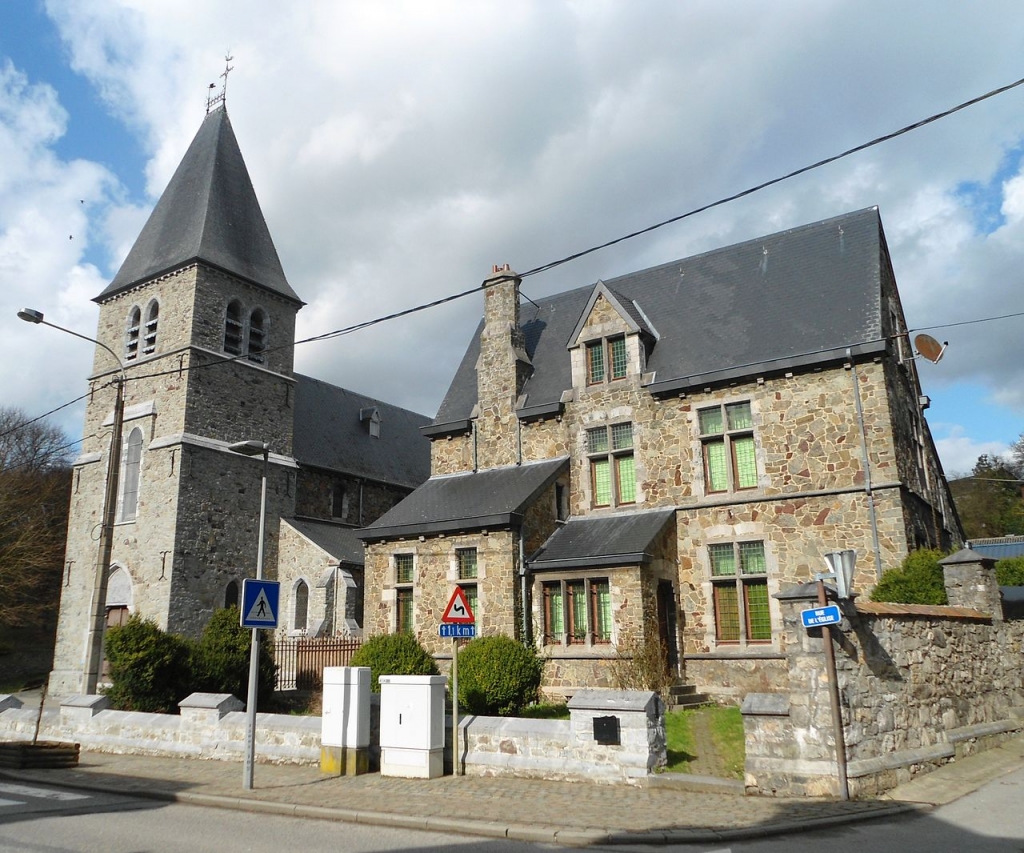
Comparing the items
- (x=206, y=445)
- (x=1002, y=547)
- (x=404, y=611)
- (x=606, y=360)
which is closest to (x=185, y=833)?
(x=404, y=611)

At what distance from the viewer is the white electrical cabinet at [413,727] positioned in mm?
11531

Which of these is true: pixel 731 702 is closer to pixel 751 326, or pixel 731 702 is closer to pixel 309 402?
pixel 751 326

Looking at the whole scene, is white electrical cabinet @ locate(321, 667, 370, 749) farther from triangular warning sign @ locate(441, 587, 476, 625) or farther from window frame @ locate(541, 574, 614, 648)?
window frame @ locate(541, 574, 614, 648)

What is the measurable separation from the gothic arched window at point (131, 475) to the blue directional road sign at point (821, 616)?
24.4 metres

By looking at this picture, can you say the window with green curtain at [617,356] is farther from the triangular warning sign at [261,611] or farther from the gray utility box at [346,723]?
the triangular warning sign at [261,611]

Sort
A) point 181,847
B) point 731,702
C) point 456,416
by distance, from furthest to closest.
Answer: point 456,416, point 731,702, point 181,847

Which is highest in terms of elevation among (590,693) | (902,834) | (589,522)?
(589,522)

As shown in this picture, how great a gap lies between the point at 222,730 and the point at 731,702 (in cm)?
1022

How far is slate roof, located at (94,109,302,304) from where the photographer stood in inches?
1196

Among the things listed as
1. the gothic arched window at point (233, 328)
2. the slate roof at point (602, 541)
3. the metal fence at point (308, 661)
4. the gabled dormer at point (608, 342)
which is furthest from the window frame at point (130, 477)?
the gabled dormer at point (608, 342)

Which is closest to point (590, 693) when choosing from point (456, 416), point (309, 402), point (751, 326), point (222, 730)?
point (222, 730)

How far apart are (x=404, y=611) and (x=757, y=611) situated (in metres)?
8.76

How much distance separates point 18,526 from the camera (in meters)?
38.1

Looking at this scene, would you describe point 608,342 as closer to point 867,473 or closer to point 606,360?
point 606,360
